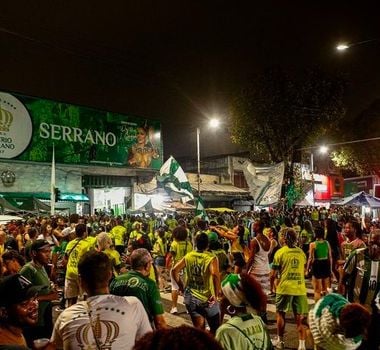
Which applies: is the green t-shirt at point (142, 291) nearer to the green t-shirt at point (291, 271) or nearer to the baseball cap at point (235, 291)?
the baseball cap at point (235, 291)

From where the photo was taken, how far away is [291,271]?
7273 millimetres

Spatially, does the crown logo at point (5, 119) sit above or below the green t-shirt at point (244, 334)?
above

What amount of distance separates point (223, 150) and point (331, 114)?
21.5m

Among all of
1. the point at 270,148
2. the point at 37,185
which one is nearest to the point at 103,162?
the point at 37,185

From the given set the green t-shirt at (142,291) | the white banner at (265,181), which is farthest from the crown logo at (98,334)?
the white banner at (265,181)

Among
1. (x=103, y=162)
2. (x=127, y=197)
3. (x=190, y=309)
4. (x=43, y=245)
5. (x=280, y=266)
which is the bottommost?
(x=190, y=309)

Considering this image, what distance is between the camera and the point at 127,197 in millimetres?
33875

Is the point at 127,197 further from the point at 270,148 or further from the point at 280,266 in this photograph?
the point at 280,266

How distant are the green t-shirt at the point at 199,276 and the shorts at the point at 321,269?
419cm

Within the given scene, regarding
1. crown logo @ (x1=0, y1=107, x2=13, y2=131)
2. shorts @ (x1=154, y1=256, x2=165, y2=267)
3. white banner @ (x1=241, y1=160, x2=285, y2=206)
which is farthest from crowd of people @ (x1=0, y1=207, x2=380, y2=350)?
crown logo @ (x1=0, y1=107, x2=13, y2=131)

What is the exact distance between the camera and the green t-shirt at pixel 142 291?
177 inches

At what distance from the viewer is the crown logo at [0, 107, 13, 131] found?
28.6 metres

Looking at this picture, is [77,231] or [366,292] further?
[77,231]

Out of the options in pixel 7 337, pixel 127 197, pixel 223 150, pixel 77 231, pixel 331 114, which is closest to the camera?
pixel 7 337
